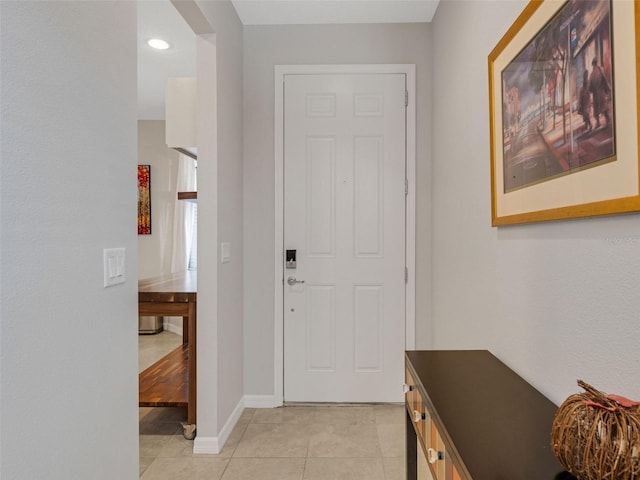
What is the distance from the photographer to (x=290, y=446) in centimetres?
228

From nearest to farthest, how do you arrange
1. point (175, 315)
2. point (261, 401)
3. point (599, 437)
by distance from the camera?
1. point (599, 437)
2. point (175, 315)
3. point (261, 401)

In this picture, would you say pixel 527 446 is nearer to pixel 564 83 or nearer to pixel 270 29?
pixel 564 83

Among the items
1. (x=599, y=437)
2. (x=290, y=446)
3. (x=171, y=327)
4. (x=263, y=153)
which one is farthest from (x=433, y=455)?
(x=171, y=327)

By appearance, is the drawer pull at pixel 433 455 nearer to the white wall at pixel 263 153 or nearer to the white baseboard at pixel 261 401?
the white wall at pixel 263 153

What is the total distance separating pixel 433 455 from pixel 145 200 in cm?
489

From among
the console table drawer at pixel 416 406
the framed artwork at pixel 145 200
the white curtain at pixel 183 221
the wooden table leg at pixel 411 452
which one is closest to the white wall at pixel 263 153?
the wooden table leg at pixel 411 452

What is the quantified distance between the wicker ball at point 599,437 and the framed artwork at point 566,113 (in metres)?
0.42

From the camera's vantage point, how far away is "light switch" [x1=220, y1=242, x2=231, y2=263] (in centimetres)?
229

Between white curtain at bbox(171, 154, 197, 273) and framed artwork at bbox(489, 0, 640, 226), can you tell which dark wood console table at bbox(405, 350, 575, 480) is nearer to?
framed artwork at bbox(489, 0, 640, 226)

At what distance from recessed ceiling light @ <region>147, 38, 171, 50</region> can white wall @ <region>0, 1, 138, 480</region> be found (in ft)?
6.37

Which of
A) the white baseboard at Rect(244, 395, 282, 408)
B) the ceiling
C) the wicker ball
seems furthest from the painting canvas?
the white baseboard at Rect(244, 395, 282, 408)

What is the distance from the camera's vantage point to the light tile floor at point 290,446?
2031mm

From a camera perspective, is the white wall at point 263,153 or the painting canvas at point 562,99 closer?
the painting canvas at point 562,99

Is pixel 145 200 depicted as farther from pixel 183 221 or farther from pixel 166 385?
pixel 166 385
